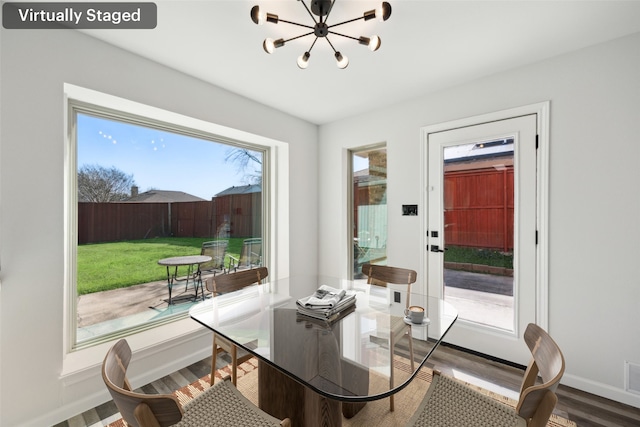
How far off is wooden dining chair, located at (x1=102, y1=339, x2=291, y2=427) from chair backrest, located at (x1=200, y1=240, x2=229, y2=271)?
175 cm

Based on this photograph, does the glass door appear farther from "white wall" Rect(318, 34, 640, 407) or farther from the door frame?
"white wall" Rect(318, 34, 640, 407)

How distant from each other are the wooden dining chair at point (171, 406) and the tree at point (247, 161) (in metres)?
2.39

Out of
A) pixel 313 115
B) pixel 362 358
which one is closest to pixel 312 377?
pixel 362 358

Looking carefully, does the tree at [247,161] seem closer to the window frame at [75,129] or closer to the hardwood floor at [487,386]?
the window frame at [75,129]

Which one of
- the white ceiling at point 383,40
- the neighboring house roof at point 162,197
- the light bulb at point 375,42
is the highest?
the white ceiling at point 383,40

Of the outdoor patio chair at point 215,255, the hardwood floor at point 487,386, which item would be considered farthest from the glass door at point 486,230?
the outdoor patio chair at point 215,255

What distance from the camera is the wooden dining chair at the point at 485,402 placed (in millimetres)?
1002

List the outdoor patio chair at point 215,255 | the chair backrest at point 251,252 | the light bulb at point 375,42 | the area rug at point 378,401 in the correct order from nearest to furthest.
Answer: the light bulb at point 375,42, the area rug at point 378,401, the outdoor patio chair at point 215,255, the chair backrest at point 251,252

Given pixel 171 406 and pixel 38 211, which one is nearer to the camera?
pixel 171 406

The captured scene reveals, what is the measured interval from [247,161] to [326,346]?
8.46 feet

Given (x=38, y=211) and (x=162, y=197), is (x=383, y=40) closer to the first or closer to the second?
(x=162, y=197)

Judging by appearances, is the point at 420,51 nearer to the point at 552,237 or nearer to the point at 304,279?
the point at 552,237

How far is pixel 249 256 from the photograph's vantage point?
11.2 ft

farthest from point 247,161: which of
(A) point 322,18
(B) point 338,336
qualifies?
(B) point 338,336
